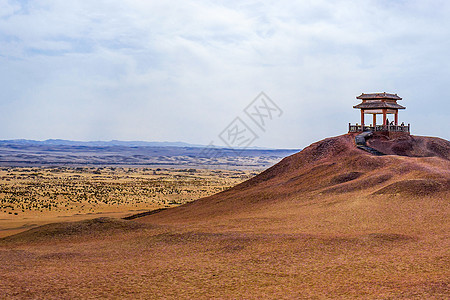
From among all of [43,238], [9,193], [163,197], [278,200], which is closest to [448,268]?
[278,200]

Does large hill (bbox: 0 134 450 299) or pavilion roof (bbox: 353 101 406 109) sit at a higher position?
pavilion roof (bbox: 353 101 406 109)

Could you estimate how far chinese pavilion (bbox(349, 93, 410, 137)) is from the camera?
119 ft

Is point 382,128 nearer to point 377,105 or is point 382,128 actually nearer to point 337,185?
point 377,105

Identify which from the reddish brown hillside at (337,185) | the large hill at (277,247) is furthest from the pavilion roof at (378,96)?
the large hill at (277,247)

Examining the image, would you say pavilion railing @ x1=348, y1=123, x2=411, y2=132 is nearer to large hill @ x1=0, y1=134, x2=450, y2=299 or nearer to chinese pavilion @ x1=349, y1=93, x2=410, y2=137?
chinese pavilion @ x1=349, y1=93, x2=410, y2=137

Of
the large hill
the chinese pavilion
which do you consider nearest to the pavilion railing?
the chinese pavilion

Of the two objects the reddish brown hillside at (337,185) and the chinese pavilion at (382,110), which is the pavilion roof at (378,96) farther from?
the reddish brown hillside at (337,185)

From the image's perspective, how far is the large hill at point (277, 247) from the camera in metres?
12.2

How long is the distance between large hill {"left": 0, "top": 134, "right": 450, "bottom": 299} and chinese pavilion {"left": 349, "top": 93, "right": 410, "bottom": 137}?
8.34m

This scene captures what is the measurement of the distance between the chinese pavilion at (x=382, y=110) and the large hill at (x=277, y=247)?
834 cm

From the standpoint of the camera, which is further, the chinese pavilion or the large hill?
the chinese pavilion

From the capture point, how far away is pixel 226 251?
15.8 m

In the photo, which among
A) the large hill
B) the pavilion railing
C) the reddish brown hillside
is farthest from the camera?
the pavilion railing

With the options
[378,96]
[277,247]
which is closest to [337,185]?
[277,247]
